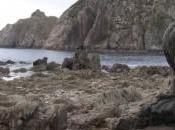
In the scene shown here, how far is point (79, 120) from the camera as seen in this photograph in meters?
16.2

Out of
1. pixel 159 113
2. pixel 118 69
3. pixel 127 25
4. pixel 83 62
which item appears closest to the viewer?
pixel 159 113

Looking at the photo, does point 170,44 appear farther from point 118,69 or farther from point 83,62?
point 83,62

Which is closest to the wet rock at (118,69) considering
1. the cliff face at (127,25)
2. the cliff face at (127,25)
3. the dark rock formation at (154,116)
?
the dark rock formation at (154,116)

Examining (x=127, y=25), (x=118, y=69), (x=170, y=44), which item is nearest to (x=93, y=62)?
(x=118, y=69)

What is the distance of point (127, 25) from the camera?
18538cm

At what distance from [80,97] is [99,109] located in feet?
15.8

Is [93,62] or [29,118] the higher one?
[29,118]

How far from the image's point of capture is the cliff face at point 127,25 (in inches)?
7003

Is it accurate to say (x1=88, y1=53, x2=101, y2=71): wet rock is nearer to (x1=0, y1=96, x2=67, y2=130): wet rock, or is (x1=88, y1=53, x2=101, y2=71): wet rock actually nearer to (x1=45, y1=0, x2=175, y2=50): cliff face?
(x1=0, y1=96, x2=67, y2=130): wet rock

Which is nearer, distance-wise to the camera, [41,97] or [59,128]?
[59,128]

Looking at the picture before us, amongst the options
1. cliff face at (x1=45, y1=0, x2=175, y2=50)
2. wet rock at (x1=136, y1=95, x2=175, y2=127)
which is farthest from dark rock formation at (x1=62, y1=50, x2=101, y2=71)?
cliff face at (x1=45, y1=0, x2=175, y2=50)

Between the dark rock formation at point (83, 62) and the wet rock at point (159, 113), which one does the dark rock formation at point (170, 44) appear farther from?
the dark rock formation at point (83, 62)

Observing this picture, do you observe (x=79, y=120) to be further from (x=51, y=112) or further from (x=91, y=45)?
(x=91, y=45)

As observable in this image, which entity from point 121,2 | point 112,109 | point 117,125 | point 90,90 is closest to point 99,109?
point 112,109
